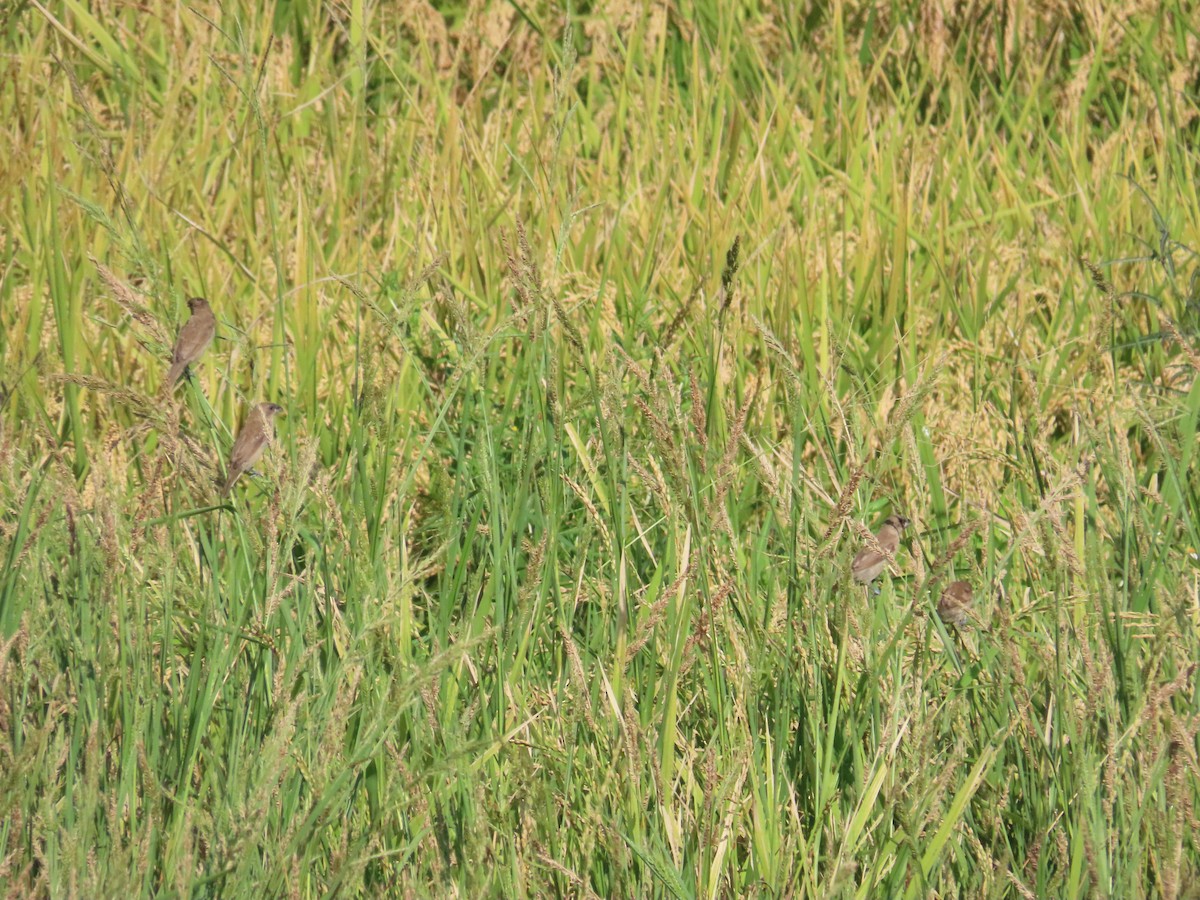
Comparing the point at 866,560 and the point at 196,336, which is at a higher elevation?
the point at 196,336

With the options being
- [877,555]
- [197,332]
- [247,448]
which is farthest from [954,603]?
[197,332]

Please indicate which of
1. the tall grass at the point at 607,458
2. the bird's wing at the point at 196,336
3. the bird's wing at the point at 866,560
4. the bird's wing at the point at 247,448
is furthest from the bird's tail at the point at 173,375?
the bird's wing at the point at 866,560

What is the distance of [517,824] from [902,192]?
2.71m

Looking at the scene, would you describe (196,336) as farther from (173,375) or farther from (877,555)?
(877,555)

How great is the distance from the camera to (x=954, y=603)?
2438mm

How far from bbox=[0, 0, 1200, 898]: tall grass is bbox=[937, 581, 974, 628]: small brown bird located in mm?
69

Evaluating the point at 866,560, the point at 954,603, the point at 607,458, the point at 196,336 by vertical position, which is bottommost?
the point at 866,560

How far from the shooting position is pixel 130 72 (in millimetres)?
4617

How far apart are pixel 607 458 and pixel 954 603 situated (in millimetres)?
722

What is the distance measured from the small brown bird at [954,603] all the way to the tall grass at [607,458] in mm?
69

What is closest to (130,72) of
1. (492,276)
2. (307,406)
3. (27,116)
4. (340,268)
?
(27,116)

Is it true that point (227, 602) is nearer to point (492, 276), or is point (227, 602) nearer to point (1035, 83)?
point (492, 276)

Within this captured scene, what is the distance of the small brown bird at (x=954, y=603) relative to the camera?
246cm

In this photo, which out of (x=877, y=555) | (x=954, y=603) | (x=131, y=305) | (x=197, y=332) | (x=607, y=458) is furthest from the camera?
(x=877, y=555)
